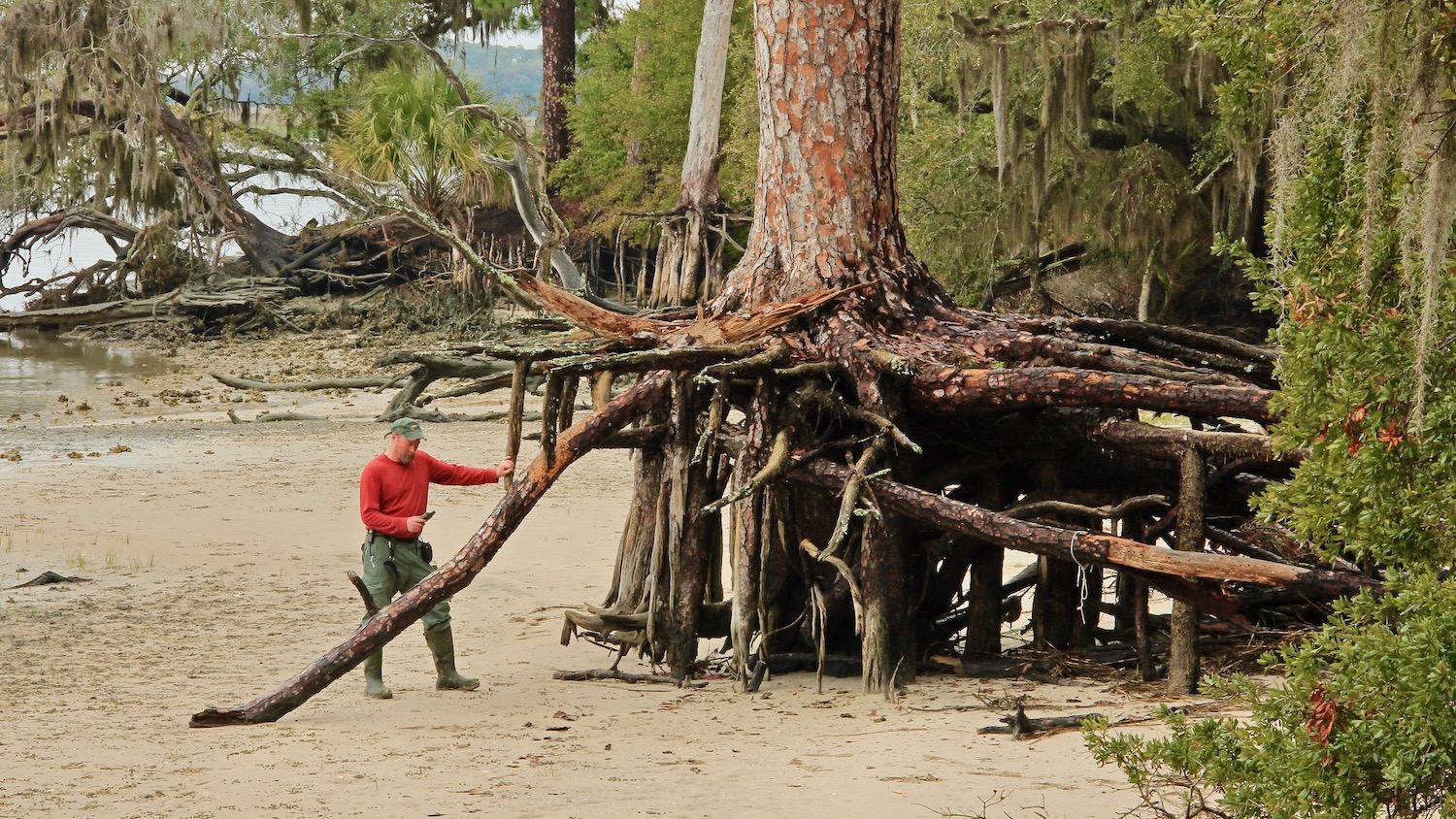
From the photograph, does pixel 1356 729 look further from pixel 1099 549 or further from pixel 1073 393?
pixel 1073 393

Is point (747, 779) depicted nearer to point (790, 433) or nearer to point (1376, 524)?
point (790, 433)

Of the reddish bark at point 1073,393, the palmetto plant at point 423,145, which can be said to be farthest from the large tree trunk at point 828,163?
the palmetto plant at point 423,145

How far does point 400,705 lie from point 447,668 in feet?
1.25

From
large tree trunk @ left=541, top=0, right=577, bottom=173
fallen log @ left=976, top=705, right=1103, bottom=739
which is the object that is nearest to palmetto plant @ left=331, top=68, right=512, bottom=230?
large tree trunk @ left=541, top=0, right=577, bottom=173

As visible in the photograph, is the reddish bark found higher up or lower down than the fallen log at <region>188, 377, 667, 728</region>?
higher up

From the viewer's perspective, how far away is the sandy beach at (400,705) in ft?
17.7

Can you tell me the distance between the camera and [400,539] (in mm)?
7582

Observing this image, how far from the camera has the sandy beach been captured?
5.40 m

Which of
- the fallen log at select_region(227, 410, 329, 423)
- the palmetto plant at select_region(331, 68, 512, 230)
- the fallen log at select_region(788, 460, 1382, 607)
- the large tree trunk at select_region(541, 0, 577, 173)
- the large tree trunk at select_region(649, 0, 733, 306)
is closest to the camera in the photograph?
the fallen log at select_region(788, 460, 1382, 607)

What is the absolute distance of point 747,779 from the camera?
18.2 ft

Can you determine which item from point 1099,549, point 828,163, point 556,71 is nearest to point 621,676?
point 1099,549

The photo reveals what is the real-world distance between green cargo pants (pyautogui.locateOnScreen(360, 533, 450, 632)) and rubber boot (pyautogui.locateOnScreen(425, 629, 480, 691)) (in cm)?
7

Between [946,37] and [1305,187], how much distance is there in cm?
1441

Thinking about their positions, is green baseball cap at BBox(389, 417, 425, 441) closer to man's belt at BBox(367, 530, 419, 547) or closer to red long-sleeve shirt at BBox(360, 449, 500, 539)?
red long-sleeve shirt at BBox(360, 449, 500, 539)
